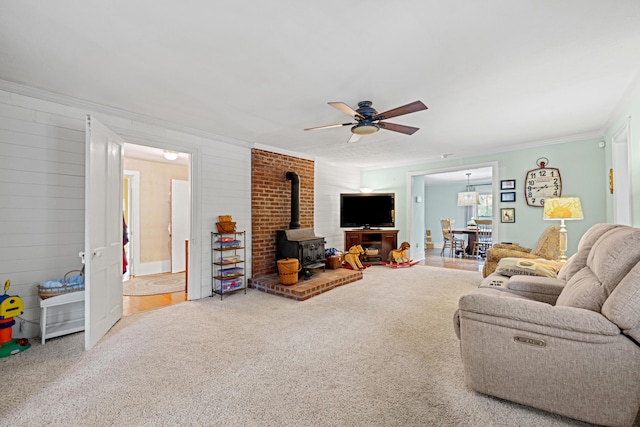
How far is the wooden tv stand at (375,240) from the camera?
6.62 meters

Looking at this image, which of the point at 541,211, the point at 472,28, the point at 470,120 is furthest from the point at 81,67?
the point at 541,211

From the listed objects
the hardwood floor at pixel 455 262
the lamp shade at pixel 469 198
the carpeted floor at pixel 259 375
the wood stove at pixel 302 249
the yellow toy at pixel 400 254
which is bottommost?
the carpeted floor at pixel 259 375

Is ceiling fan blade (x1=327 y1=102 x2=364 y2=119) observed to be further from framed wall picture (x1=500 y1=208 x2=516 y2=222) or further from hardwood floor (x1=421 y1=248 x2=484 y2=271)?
hardwood floor (x1=421 y1=248 x2=484 y2=271)

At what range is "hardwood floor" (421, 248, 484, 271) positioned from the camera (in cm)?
633

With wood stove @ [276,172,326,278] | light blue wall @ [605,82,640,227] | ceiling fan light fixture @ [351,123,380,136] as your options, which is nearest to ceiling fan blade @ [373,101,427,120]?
ceiling fan light fixture @ [351,123,380,136]

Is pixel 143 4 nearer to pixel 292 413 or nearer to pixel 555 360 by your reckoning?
pixel 292 413

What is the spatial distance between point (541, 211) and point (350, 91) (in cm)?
418

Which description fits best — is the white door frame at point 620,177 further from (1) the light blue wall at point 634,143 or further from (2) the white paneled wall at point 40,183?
(2) the white paneled wall at point 40,183

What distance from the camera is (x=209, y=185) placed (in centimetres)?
428

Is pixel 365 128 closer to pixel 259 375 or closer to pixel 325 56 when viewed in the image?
pixel 325 56

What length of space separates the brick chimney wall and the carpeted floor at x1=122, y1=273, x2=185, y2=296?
1.35m

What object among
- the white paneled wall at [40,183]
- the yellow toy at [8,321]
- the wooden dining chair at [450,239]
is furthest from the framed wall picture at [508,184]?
the yellow toy at [8,321]

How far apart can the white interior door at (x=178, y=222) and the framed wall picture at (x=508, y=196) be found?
6.07 m

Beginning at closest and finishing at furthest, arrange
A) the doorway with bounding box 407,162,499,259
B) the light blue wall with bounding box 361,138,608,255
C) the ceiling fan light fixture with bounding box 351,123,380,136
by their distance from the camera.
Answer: the ceiling fan light fixture with bounding box 351,123,380,136
the light blue wall with bounding box 361,138,608,255
the doorway with bounding box 407,162,499,259
